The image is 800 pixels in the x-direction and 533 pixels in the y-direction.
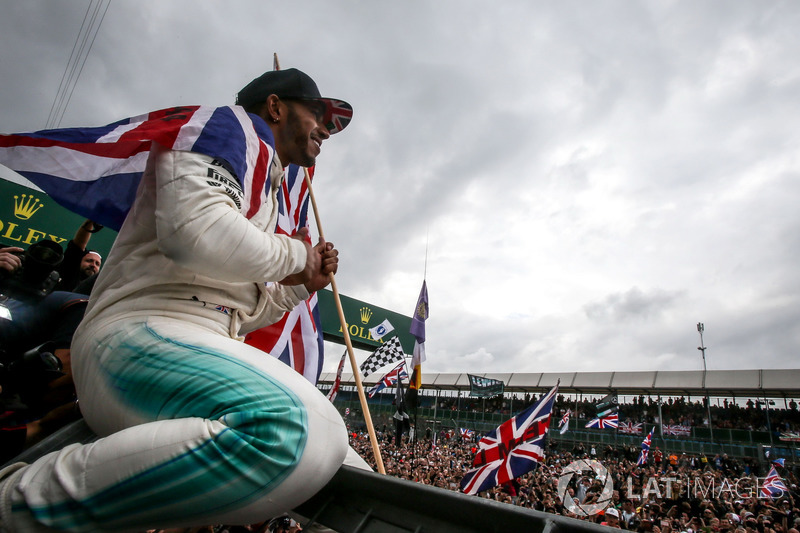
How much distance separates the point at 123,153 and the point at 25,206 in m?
11.9

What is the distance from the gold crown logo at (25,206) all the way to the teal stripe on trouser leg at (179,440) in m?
12.4

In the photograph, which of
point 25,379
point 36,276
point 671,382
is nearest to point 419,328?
point 36,276

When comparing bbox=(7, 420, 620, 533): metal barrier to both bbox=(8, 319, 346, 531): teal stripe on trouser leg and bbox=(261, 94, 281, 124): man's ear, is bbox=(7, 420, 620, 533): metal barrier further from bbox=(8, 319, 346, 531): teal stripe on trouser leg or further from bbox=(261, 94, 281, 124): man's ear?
bbox=(261, 94, 281, 124): man's ear

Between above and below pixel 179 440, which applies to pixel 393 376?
above

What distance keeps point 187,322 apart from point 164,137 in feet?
1.74

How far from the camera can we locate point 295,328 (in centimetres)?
294

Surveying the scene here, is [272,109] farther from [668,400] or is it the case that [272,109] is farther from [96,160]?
[668,400]

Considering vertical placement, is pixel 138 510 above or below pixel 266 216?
below

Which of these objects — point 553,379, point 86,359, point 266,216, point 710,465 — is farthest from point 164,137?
point 553,379

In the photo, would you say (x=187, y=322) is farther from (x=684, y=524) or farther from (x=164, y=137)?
(x=684, y=524)

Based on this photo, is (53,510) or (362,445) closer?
(53,510)

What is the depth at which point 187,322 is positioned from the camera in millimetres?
1229

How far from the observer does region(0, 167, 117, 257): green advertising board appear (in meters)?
10.3

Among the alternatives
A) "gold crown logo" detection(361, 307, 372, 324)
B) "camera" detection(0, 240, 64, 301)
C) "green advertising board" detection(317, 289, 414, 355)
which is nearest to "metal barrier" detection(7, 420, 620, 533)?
"camera" detection(0, 240, 64, 301)
